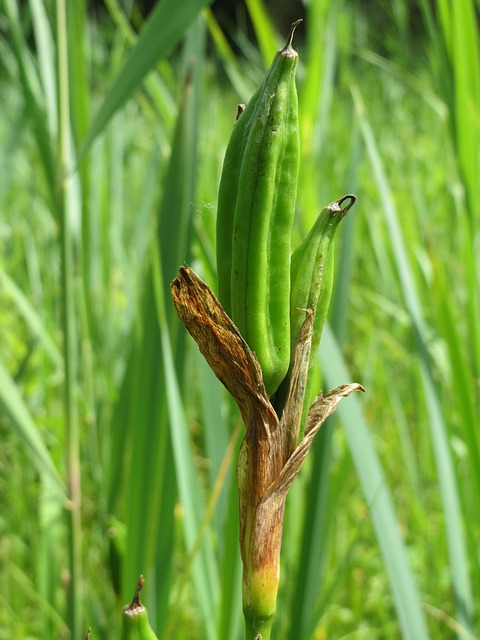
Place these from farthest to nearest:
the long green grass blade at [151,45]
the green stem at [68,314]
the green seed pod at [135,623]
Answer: the green stem at [68,314] → the long green grass blade at [151,45] → the green seed pod at [135,623]

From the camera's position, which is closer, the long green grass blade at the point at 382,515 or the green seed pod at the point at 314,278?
the green seed pod at the point at 314,278

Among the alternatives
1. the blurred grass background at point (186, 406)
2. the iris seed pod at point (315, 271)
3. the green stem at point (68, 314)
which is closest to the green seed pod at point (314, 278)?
the iris seed pod at point (315, 271)

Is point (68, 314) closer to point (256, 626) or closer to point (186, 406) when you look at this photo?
point (186, 406)

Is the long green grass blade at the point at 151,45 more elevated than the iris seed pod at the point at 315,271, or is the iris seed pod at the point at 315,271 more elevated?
the long green grass blade at the point at 151,45

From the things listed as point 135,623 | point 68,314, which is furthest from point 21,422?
point 135,623

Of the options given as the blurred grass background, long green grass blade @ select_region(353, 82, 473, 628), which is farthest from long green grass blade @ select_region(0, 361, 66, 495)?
long green grass blade @ select_region(353, 82, 473, 628)

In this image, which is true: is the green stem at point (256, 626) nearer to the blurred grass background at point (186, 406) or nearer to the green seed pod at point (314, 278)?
the green seed pod at point (314, 278)

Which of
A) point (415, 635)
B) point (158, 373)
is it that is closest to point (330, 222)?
point (158, 373)

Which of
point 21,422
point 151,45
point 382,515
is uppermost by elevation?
point 151,45

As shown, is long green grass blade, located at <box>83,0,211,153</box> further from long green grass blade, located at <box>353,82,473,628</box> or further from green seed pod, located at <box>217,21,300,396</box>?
long green grass blade, located at <box>353,82,473,628</box>
